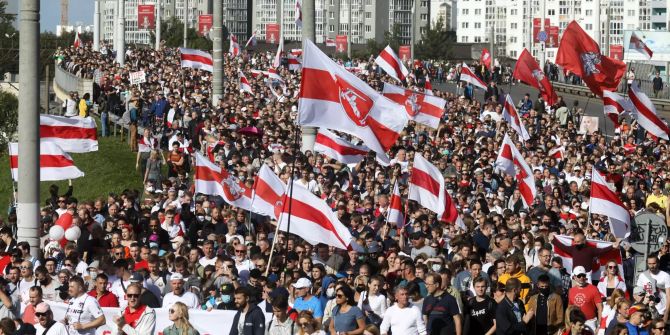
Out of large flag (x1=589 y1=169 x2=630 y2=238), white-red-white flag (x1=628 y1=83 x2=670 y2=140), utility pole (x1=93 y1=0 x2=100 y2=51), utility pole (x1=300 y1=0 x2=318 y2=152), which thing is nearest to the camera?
large flag (x1=589 y1=169 x2=630 y2=238)

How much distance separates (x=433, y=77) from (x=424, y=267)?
6147 cm

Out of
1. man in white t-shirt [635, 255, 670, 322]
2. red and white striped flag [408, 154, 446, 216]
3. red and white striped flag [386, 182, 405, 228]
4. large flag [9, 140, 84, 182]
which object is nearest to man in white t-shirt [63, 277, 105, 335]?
red and white striped flag [386, 182, 405, 228]

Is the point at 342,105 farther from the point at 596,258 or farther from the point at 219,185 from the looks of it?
the point at 219,185

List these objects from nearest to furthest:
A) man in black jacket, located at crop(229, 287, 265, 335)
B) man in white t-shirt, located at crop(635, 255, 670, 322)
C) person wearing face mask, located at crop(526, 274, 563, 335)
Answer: man in black jacket, located at crop(229, 287, 265, 335) < person wearing face mask, located at crop(526, 274, 563, 335) < man in white t-shirt, located at crop(635, 255, 670, 322)

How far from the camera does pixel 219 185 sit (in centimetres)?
2244

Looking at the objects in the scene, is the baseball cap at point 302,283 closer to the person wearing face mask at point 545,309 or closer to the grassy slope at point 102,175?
the person wearing face mask at point 545,309

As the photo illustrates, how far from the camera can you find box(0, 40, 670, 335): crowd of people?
1551 centimetres

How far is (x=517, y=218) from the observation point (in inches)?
874

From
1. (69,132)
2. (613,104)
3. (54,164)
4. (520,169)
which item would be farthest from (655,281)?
(613,104)

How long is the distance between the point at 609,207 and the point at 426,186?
2.40 m

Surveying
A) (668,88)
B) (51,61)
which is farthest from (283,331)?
(51,61)

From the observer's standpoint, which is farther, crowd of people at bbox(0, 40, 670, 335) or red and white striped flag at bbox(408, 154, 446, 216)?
red and white striped flag at bbox(408, 154, 446, 216)

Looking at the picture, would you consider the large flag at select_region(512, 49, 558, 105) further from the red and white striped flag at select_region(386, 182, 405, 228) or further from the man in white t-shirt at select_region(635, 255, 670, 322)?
the man in white t-shirt at select_region(635, 255, 670, 322)

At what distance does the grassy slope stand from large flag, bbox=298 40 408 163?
16.3 m
